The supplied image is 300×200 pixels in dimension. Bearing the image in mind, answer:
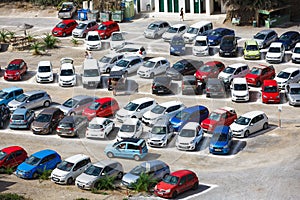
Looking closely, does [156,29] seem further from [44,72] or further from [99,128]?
[99,128]

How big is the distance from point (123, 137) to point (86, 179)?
21.8ft

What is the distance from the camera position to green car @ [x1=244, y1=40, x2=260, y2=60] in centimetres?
6506

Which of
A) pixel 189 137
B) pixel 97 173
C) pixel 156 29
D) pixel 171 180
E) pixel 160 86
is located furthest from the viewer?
pixel 156 29

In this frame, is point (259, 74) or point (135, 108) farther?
point (259, 74)

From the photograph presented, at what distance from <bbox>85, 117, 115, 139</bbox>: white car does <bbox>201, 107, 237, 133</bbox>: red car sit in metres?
6.56

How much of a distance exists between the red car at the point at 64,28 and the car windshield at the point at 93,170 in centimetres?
3434

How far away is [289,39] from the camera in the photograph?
67000mm

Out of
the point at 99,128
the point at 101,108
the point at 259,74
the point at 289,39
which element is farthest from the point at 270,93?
the point at 99,128

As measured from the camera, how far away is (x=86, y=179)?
43.5m

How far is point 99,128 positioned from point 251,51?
20374mm

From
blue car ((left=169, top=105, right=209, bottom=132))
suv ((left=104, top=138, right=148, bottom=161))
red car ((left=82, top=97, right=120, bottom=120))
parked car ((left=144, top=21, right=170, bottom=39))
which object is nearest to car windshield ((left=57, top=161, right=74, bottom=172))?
suv ((left=104, top=138, right=148, bottom=161))

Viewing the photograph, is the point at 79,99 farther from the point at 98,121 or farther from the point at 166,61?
the point at 166,61

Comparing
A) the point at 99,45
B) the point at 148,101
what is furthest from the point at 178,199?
the point at 99,45

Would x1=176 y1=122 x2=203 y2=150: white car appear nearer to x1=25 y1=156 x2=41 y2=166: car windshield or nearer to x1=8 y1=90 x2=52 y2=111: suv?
x1=25 y1=156 x2=41 y2=166: car windshield
